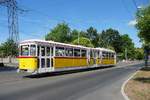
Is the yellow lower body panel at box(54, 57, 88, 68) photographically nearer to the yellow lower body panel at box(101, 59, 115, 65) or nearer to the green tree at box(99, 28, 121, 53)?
the yellow lower body panel at box(101, 59, 115, 65)

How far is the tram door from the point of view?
26.1 m

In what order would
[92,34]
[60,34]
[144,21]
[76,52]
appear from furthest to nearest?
[92,34] < [60,34] < [76,52] < [144,21]

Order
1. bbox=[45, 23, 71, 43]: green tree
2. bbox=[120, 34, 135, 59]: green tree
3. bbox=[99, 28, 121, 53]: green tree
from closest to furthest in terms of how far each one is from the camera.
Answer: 1. bbox=[45, 23, 71, 43]: green tree
2. bbox=[120, 34, 135, 59]: green tree
3. bbox=[99, 28, 121, 53]: green tree

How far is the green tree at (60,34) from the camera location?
385 feet

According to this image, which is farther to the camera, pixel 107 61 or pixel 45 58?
pixel 107 61

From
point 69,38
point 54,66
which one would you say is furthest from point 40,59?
point 69,38

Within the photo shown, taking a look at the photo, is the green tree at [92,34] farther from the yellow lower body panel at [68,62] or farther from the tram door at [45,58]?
the tram door at [45,58]

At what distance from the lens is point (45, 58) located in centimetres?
2662

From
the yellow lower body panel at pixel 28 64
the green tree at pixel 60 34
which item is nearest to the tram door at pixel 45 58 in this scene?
the yellow lower body panel at pixel 28 64

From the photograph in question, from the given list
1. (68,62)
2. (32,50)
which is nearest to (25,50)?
(32,50)

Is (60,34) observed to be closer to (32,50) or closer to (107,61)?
(107,61)

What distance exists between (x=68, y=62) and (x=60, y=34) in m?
86.4

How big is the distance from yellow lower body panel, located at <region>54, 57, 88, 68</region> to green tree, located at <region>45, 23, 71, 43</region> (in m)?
80.4

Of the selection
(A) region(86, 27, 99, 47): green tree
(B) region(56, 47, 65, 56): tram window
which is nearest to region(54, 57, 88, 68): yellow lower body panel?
(B) region(56, 47, 65, 56): tram window
